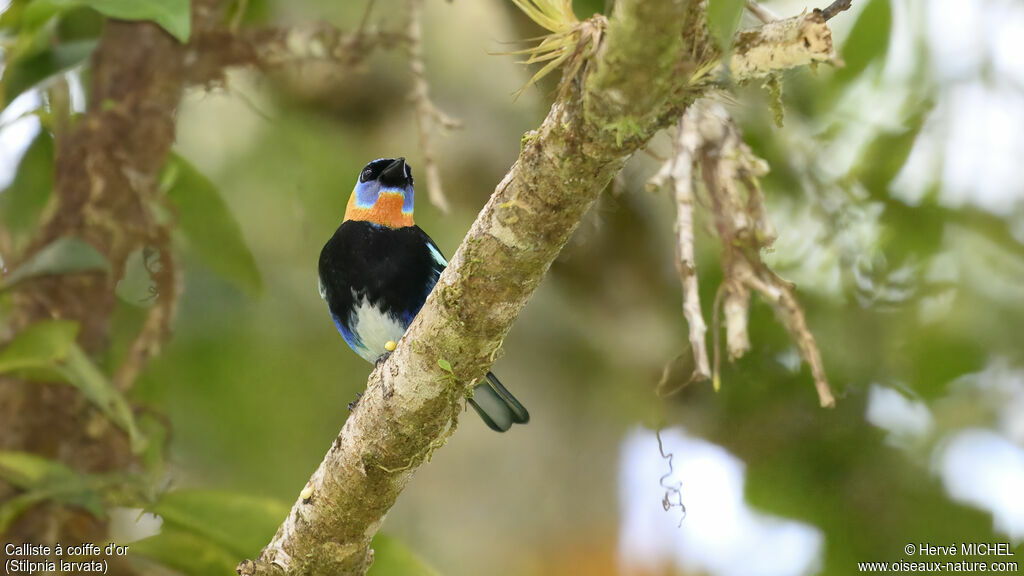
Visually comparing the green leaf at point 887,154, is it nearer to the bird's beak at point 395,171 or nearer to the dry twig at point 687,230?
the dry twig at point 687,230

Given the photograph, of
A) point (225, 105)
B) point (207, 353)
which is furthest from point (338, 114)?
point (207, 353)

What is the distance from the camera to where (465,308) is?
1.26 m

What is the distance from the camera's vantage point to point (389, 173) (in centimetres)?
207

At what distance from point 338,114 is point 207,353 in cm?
99

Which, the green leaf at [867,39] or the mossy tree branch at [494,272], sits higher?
the green leaf at [867,39]

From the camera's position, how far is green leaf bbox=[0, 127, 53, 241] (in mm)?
2717

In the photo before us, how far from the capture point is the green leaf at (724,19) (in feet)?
3.01

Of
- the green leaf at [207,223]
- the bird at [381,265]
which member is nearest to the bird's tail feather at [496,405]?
the bird at [381,265]

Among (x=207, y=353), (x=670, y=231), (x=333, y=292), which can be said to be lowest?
(x=333, y=292)

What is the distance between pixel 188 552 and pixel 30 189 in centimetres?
136

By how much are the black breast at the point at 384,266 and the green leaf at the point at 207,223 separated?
2.57ft

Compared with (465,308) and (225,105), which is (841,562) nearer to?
(465,308)

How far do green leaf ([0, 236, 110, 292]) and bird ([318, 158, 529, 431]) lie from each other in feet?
2.35

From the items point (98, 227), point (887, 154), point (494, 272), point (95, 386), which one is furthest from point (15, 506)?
point (887, 154)
